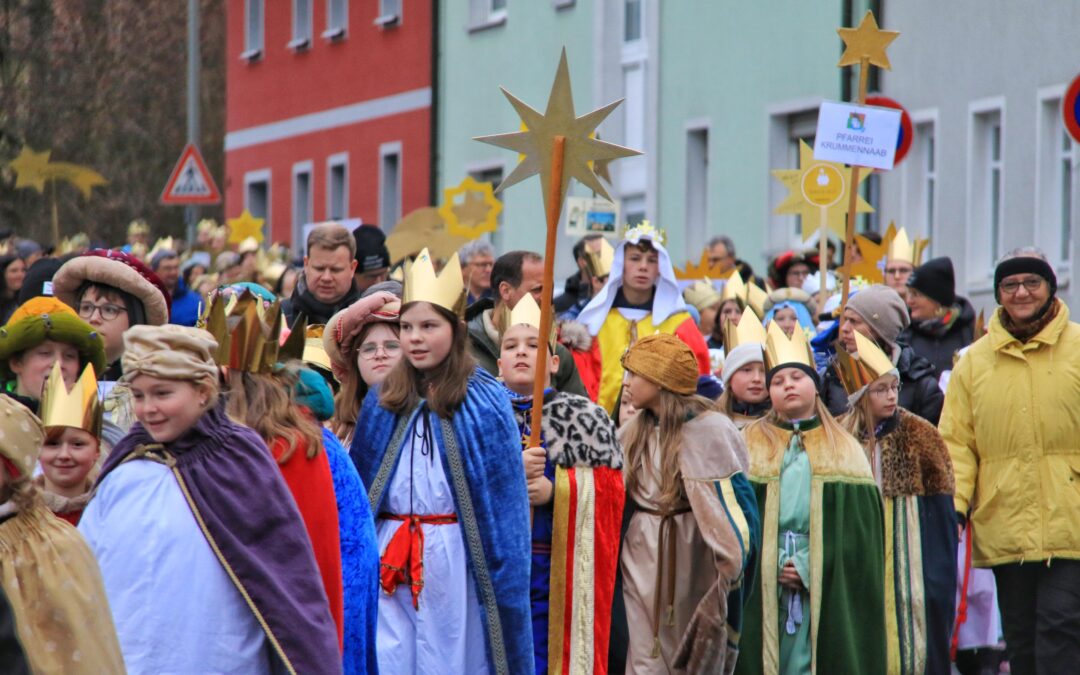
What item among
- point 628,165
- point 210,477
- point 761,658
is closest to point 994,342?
point 761,658

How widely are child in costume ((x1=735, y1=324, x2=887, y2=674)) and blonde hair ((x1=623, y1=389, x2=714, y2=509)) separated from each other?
1.78 ft

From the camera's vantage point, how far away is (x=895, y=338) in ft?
38.1

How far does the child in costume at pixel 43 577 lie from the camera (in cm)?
535

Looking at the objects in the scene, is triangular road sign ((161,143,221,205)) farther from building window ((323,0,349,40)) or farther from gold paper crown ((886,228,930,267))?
building window ((323,0,349,40))

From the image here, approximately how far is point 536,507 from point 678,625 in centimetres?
83

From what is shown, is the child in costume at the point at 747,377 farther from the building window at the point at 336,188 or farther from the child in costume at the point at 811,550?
the building window at the point at 336,188

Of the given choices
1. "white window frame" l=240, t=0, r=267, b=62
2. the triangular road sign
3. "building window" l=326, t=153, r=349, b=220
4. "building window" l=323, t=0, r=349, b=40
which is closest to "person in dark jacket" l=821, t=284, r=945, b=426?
the triangular road sign

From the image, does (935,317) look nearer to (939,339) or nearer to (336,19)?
(939,339)

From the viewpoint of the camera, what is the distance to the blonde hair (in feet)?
30.7

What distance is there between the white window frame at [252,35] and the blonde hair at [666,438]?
3492 centimetres

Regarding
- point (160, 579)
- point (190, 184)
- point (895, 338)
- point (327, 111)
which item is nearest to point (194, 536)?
point (160, 579)

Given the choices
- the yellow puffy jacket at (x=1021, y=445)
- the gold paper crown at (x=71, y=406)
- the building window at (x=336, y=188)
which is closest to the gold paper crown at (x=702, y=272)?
the yellow puffy jacket at (x=1021, y=445)

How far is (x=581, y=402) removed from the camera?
9031 mm

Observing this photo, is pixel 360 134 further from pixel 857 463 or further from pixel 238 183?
pixel 857 463
